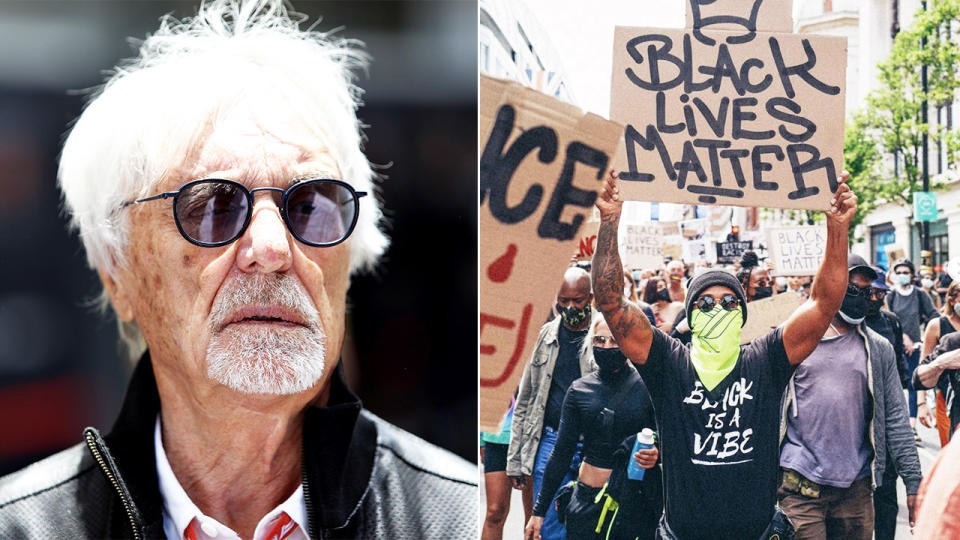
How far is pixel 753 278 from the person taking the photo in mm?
2631

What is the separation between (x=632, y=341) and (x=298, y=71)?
144 centimetres

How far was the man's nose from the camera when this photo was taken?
2314mm

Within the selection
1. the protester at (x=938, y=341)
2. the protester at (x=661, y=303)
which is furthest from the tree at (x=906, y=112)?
the protester at (x=661, y=303)

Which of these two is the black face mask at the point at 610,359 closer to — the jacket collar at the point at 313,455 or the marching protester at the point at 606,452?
the marching protester at the point at 606,452

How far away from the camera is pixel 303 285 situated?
2400mm

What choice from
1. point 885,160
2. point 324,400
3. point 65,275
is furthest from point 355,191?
point 885,160

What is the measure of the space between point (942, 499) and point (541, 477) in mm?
1366

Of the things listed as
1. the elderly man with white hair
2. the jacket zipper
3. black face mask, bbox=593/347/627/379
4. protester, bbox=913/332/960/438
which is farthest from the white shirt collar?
protester, bbox=913/332/960/438

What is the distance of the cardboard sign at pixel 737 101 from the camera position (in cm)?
264

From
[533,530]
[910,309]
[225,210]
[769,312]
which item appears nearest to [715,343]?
[769,312]

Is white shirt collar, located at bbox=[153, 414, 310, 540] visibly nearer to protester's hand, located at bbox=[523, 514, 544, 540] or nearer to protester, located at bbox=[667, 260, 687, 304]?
protester's hand, located at bbox=[523, 514, 544, 540]

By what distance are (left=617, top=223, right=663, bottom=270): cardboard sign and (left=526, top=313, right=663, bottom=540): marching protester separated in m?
0.22

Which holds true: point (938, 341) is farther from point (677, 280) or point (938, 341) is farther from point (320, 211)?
point (320, 211)

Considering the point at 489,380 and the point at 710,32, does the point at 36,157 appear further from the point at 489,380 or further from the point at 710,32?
the point at 710,32
